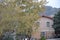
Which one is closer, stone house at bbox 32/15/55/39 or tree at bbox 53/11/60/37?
tree at bbox 53/11/60/37

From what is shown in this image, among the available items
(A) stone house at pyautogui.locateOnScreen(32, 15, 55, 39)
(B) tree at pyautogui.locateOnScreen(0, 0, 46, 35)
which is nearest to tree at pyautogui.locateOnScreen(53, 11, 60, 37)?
(A) stone house at pyautogui.locateOnScreen(32, 15, 55, 39)

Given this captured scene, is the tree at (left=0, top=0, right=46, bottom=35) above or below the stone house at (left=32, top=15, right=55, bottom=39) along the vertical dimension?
above

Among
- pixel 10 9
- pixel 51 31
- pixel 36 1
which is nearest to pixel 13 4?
pixel 10 9

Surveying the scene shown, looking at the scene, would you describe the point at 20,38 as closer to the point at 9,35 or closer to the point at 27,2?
the point at 9,35

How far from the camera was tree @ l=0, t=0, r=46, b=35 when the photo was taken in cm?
1694

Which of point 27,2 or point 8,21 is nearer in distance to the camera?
point 8,21

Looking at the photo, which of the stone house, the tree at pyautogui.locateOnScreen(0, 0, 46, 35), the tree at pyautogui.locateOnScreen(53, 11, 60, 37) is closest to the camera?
the tree at pyautogui.locateOnScreen(0, 0, 46, 35)

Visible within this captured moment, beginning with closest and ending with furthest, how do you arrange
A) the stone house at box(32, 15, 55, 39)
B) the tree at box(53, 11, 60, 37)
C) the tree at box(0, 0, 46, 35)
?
1. the tree at box(0, 0, 46, 35)
2. the tree at box(53, 11, 60, 37)
3. the stone house at box(32, 15, 55, 39)

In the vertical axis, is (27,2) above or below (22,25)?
above

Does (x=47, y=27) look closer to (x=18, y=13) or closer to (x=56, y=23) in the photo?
(x=56, y=23)

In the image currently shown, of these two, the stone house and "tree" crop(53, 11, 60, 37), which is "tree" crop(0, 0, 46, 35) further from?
the stone house

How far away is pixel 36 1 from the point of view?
64.6 ft

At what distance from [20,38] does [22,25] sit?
10538mm

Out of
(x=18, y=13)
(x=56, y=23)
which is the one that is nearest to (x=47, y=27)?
(x=56, y=23)
